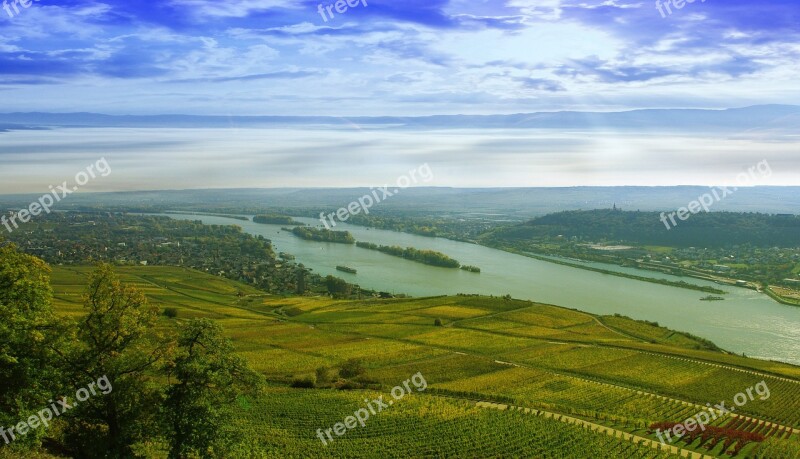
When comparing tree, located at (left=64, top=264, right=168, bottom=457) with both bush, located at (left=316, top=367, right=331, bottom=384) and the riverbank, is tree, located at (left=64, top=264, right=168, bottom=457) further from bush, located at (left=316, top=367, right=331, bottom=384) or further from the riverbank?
the riverbank

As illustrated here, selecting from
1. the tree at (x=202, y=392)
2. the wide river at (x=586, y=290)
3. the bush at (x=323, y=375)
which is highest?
the tree at (x=202, y=392)

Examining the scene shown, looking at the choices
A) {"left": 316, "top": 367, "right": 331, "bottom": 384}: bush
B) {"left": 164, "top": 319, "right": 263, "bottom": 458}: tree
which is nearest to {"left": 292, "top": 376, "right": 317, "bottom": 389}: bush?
{"left": 316, "top": 367, "right": 331, "bottom": 384}: bush

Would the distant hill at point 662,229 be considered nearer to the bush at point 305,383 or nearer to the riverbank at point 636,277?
the riverbank at point 636,277

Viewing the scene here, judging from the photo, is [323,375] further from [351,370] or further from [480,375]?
[480,375]

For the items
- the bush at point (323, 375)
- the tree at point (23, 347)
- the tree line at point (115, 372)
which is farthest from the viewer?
the bush at point (323, 375)

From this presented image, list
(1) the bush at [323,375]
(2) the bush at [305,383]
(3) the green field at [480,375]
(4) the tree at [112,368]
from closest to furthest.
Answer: (4) the tree at [112,368] < (3) the green field at [480,375] < (2) the bush at [305,383] < (1) the bush at [323,375]

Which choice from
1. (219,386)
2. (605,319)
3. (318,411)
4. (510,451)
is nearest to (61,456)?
(219,386)

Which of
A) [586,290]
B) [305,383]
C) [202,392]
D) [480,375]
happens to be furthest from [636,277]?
[202,392]

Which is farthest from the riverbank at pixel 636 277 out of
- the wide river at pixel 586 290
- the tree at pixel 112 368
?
the tree at pixel 112 368
